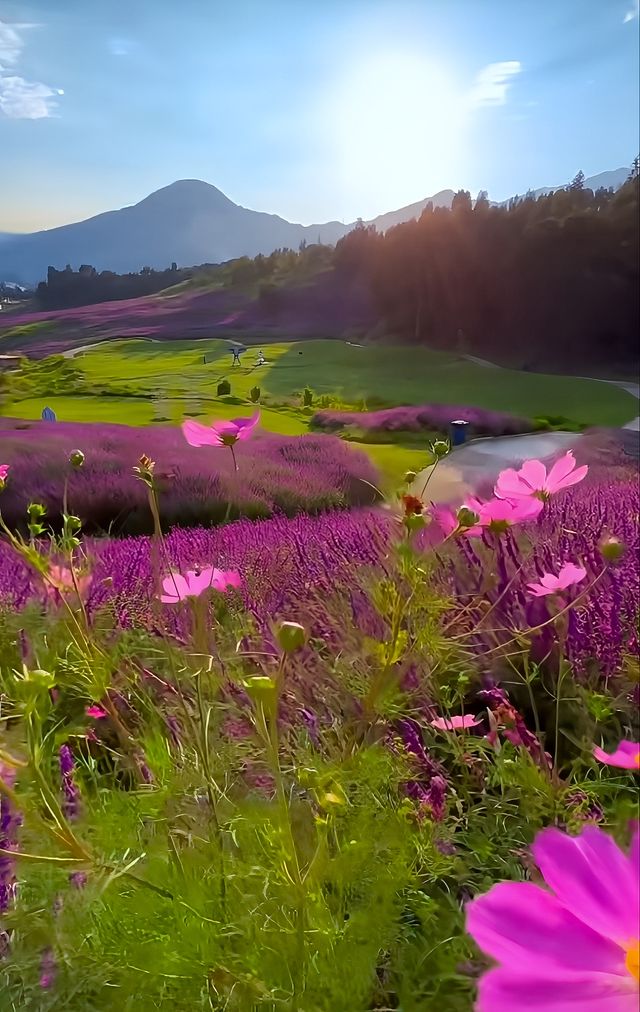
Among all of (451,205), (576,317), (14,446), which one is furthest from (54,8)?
(576,317)

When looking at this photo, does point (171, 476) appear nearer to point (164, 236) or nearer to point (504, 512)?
point (164, 236)

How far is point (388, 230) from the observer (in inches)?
45.0

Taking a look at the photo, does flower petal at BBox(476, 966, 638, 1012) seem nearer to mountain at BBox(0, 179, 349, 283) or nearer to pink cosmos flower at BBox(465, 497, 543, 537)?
pink cosmos flower at BBox(465, 497, 543, 537)

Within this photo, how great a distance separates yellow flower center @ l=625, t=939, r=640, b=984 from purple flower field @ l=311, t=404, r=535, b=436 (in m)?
0.93

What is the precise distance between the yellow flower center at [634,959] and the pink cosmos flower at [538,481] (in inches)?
18.2

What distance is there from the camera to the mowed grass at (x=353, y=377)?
3.47 feet

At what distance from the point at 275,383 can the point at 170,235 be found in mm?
241

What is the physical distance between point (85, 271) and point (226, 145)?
0.27 m

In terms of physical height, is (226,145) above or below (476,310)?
above

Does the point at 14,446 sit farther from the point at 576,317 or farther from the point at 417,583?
the point at 576,317

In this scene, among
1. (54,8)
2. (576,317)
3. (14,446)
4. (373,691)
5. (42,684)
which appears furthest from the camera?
(576,317)

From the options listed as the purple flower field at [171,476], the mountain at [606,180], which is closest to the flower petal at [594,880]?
the purple flower field at [171,476]

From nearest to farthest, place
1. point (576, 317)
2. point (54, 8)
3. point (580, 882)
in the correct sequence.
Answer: point (580, 882) < point (54, 8) < point (576, 317)

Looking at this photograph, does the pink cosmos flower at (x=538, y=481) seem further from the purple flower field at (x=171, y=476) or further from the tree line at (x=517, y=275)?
the tree line at (x=517, y=275)
